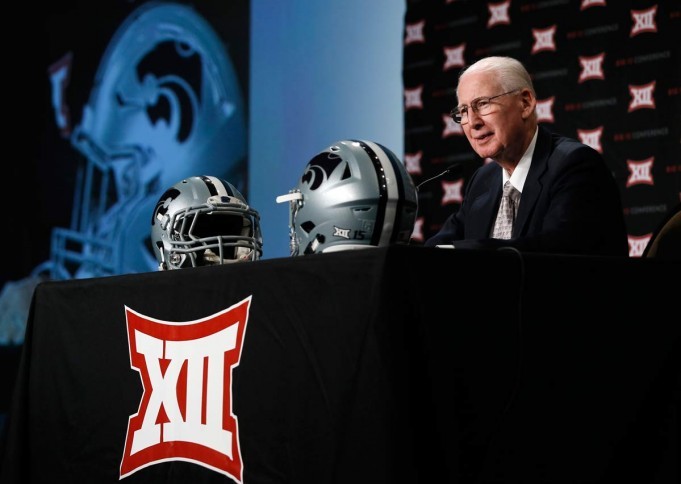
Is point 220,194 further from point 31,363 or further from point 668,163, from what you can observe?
point 668,163

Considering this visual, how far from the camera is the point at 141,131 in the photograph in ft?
15.8

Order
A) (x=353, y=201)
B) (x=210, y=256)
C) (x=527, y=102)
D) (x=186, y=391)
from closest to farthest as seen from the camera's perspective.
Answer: (x=186, y=391) < (x=353, y=201) < (x=210, y=256) < (x=527, y=102)

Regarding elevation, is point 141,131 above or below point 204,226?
above

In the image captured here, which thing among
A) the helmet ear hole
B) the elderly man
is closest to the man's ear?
the elderly man

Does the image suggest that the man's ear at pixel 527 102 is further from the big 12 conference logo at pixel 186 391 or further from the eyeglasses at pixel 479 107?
the big 12 conference logo at pixel 186 391

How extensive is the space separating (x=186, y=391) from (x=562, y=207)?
0.86m

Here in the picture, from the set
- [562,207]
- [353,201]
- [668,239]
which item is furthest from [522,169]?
[353,201]

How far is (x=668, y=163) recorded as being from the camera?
315 cm

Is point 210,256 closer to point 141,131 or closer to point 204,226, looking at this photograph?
point 204,226

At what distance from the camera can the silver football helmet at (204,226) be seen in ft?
5.78

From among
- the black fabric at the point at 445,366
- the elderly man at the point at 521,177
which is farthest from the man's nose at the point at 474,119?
the black fabric at the point at 445,366

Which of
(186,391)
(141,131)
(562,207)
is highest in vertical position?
(141,131)

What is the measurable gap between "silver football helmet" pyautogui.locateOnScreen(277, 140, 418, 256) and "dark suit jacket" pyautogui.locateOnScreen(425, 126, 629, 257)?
0.69ft

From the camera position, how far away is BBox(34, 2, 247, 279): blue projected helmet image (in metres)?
4.52
